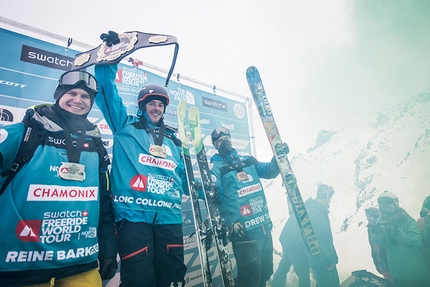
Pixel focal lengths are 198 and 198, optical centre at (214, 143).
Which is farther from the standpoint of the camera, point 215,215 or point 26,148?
point 215,215

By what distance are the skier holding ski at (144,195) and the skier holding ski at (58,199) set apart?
150 mm

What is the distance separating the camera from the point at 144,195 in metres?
1.95

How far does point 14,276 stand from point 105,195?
0.70 meters

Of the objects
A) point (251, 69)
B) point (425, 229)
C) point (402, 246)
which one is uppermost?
point (251, 69)

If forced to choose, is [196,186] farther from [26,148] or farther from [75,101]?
[26,148]

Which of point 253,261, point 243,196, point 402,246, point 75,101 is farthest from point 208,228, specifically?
point 402,246

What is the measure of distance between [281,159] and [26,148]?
3.35m

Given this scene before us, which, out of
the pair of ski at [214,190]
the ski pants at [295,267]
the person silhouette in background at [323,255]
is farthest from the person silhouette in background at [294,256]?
the pair of ski at [214,190]

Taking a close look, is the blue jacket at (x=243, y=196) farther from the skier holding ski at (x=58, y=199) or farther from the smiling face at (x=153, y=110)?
the skier holding ski at (x=58, y=199)

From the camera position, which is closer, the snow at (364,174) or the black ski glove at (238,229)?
the black ski glove at (238,229)

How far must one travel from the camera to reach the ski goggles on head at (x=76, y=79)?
174 centimetres

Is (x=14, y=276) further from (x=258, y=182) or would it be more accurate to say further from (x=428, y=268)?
(x=428, y=268)

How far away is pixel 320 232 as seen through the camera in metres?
4.13

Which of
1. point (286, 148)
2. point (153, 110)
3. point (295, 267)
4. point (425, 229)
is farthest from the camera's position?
point (295, 267)
